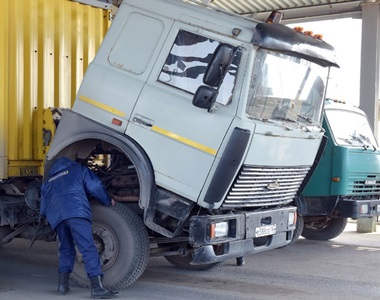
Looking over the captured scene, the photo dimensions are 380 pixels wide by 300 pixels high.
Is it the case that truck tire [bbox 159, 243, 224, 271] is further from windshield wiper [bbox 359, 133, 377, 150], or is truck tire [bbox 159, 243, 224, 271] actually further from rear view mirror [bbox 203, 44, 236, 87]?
windshield wiper [bbox 359, 133, 377, 150]

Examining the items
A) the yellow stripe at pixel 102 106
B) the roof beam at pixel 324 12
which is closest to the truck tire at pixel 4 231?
the yellow stripe at pixel 102 106

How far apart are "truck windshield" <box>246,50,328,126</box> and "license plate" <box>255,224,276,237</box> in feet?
3.68

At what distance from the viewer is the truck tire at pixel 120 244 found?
7.18 m

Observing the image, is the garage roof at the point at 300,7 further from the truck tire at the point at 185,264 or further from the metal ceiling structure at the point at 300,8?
the truck tire at the point at 185,264

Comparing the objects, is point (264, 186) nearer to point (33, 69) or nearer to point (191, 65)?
point (191, 65)

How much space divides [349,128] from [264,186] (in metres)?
4.17

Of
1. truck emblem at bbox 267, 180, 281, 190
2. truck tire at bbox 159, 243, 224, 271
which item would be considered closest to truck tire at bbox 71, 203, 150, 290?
truck emblem at bbox 267, 180, 281, 190

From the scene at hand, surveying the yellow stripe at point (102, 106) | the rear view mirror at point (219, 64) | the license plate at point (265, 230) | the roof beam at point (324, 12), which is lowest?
the license plate at point (265, 230)

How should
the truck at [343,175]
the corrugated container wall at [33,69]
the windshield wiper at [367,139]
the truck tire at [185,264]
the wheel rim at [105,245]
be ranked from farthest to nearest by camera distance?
the windshield wiper at [367,139] < the truck at [343,175] < the truck tire at [185,264] < the corrugated container wall at [33,69] < the wheel rim at [105,245]

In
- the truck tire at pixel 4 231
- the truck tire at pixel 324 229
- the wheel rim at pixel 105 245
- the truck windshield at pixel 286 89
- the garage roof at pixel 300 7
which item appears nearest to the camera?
the truck windshield at pixel 286 89

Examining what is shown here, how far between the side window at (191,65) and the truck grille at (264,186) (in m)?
0.78

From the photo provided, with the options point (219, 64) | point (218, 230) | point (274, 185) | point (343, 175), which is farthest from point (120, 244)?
point (343, 175)

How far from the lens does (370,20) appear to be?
46.4 feet

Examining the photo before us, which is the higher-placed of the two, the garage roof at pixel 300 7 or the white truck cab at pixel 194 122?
the garage roof at pixel 300 7
